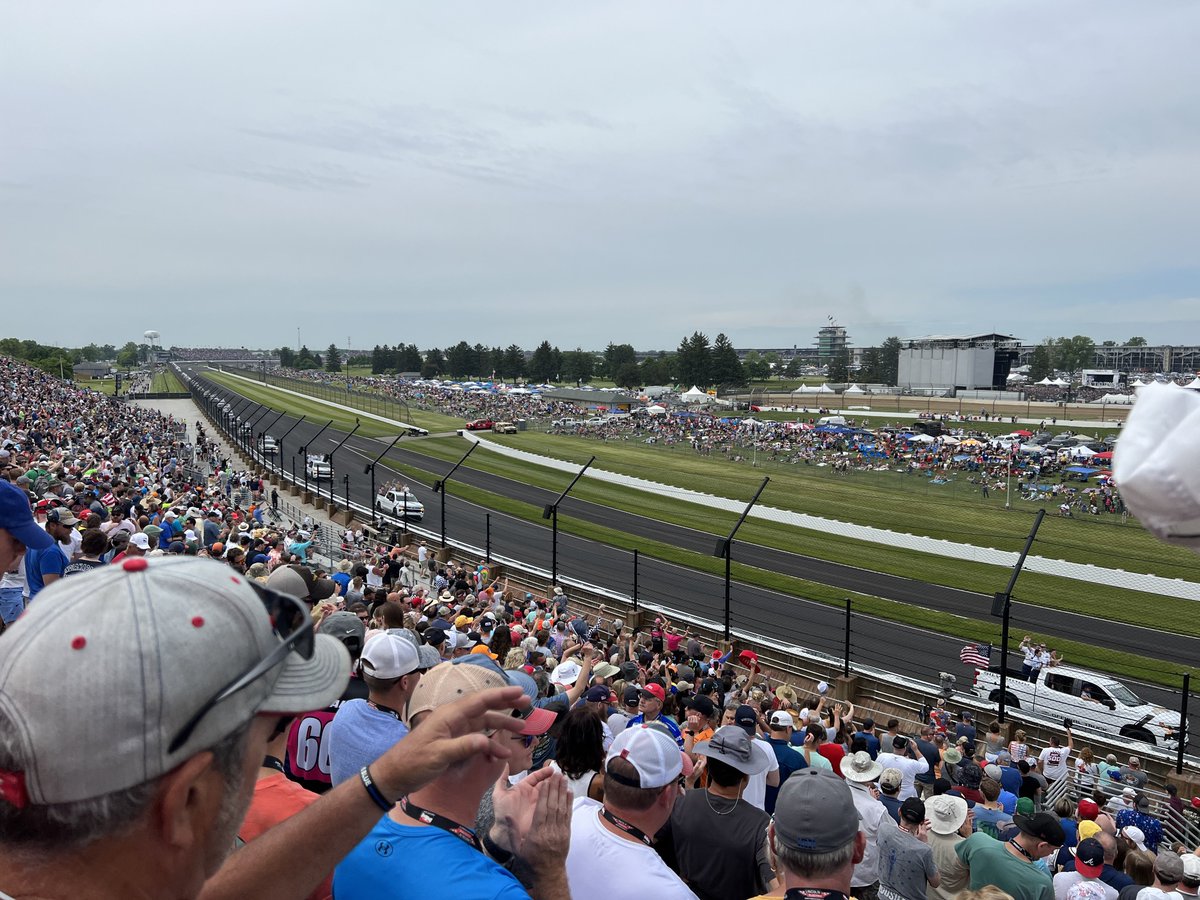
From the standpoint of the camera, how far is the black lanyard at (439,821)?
2.66 metres

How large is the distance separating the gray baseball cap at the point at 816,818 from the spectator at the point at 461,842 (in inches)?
41.0

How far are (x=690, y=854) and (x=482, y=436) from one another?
66470 millimetres

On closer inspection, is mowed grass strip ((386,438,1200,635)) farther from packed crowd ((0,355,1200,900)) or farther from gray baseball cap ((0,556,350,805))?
gray baseball cap ((0,556,350,805))

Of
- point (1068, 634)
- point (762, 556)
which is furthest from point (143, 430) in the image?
point (1068, 634)

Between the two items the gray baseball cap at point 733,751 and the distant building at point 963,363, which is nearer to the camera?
the gray baseball cap at point 733,751

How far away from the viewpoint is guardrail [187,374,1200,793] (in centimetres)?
1514

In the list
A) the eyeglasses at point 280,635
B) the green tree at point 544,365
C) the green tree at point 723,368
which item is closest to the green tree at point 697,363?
the green tree at point 723,368

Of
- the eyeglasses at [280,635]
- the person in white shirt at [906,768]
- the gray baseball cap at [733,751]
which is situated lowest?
the person in white shirt at [906,768]

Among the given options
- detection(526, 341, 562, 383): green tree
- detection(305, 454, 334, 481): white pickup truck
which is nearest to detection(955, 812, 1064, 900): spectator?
detection(305, 454, 334, 481): white pickup truck

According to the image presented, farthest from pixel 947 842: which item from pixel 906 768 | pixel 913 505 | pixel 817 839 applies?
pixel 913 505

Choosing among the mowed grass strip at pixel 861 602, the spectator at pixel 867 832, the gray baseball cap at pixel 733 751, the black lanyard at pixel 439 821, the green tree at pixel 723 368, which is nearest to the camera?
the black lanyard at pixel 439 821

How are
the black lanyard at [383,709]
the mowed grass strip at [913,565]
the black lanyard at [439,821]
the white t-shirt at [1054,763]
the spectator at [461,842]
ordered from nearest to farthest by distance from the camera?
the spectator at [461,842] < the black lanyard at [439,821] < the black lanyard at [383,709] < the white t-shirt at [1054,763] < the mowed grass strip at [913,565]

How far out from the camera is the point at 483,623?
13484 millimetres

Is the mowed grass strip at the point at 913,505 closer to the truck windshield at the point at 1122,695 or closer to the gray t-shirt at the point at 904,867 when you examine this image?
the truck windshield at the point at 1122,695
